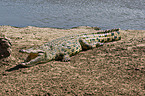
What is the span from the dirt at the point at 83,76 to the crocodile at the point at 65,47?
0.19 m

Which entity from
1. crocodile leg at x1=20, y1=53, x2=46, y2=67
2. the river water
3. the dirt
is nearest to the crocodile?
crocodile leg at x1=20, y1=53, x2=46, y2=67

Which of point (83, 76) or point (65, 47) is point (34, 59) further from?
point (83, 76)

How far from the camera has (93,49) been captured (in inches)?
227

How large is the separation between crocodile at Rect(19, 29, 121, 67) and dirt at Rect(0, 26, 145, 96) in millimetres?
187

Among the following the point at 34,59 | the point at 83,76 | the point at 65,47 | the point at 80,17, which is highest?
the point at 80,17

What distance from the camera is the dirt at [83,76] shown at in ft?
10.3

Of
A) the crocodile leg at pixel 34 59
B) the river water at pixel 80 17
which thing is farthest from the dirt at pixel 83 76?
the river water at pixel 80 17

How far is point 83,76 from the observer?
369cm

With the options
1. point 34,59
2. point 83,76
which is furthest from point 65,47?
point 83,76

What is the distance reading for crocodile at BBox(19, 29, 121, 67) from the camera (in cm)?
436

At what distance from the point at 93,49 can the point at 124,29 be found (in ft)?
14.2

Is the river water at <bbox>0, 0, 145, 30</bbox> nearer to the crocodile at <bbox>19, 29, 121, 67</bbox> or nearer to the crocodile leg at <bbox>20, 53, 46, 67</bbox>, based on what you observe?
the crocodile at <bbox>19, 29, 121, 67</bbox>

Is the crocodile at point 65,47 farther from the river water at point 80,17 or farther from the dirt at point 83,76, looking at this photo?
the river water at point 80,17

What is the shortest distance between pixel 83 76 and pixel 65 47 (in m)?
1.60
